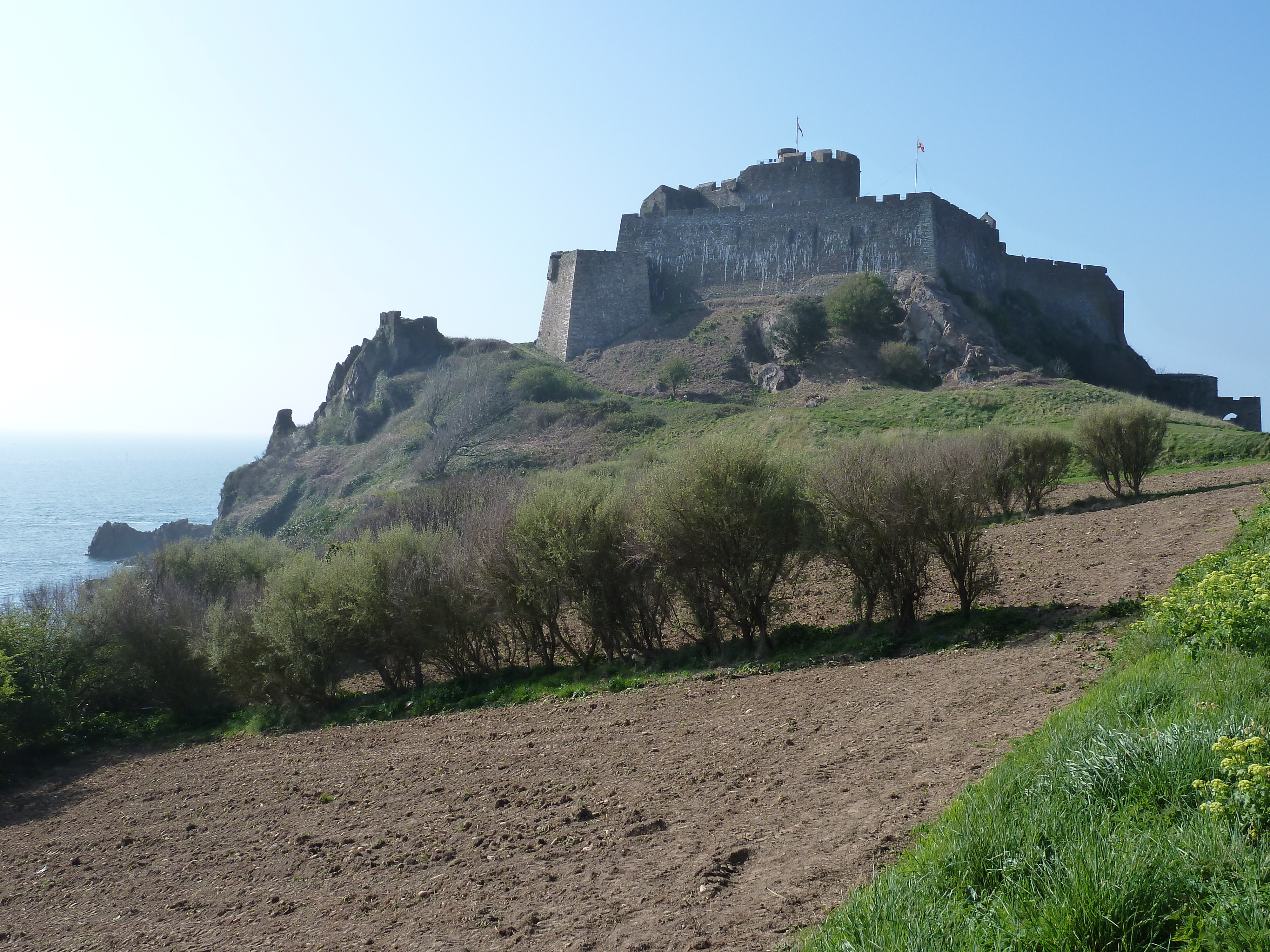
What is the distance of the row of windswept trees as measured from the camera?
12.7 metres

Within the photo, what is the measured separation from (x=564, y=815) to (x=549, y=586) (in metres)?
7.25

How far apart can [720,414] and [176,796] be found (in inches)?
1191

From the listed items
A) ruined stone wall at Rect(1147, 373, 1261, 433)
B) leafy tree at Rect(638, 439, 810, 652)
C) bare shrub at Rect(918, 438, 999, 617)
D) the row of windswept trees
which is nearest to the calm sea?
the row of windswept trees

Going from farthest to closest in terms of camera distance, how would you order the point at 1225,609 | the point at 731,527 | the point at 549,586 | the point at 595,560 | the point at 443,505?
the point at 443,505 → the point at 549,586 → the point at 595,560 → the point at 731,527 → the point at 1225,609

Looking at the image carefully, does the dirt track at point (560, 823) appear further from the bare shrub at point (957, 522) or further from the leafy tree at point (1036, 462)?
the leafy tree at point (1036, 462)

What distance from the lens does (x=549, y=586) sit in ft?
48.7

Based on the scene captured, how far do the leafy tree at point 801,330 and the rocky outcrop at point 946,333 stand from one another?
407 centimetres

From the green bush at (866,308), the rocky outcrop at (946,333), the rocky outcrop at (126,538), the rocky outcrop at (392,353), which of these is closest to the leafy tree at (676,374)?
the green bush at (866,308)

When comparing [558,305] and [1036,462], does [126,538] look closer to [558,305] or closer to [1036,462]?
Answer: [558,305]

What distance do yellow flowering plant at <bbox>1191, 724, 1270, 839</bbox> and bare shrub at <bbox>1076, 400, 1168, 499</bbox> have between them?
1952cm

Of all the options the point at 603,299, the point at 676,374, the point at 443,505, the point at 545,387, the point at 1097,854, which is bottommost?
the point at 1097,854

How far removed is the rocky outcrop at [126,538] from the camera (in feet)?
181

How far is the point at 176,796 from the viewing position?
12250 millimetres

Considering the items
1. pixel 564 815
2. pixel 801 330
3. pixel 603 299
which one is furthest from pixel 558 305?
pixel 564 815
